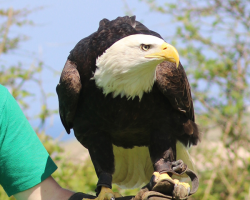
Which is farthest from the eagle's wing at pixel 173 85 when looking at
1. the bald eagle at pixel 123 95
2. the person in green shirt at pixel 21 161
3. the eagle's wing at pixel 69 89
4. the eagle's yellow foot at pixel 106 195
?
the person in green shirt at pixel 21 161

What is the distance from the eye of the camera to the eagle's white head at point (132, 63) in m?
2.40

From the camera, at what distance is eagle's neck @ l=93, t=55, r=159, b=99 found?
254 centimetres

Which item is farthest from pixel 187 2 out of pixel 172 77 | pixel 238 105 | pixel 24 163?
pixel 24 163

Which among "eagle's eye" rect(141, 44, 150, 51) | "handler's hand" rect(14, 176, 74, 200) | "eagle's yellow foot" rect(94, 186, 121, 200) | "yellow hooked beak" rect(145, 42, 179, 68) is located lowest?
"eagle's yellow foot" rect(94, 186, 121, 200)

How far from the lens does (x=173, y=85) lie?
2.66m

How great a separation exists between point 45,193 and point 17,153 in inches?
11.1

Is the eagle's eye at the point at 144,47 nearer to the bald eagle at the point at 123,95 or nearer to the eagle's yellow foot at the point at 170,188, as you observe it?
the bald eagle at the point at 123,95

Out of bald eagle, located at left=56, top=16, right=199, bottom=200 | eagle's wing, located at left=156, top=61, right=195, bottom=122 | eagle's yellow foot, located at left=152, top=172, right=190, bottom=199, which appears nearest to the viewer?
eagle's yellow foot, located at left=152, top=172, right=190, bottom=199

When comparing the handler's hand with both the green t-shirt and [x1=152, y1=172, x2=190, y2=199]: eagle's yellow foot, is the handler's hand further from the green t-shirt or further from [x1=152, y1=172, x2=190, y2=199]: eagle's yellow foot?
[x1=152, y1=172, x2=190, y2=199]: eagle's yellow foot

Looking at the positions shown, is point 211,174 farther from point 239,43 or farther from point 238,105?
point 239,43

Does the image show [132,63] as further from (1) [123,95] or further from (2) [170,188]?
(2) [170,188]

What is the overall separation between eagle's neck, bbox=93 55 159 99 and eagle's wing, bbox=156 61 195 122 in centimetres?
7

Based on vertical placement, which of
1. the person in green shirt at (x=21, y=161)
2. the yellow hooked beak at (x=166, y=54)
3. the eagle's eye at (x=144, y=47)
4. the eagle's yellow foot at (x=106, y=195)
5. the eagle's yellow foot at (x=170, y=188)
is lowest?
the eagle's yellow foot at (x=106, y=195)

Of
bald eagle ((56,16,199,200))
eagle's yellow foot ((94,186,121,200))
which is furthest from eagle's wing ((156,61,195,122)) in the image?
eagle's yellow foot ((94,186,121,200))
